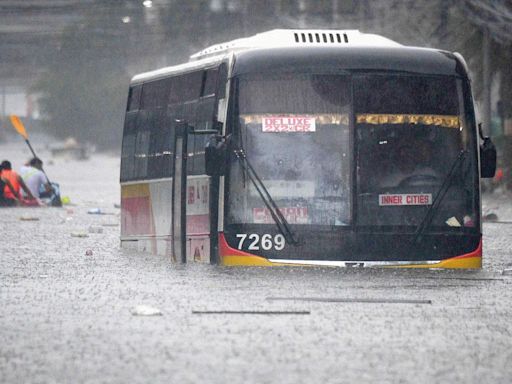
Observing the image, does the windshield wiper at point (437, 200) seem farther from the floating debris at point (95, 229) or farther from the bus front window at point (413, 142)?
the floating debris at point (95, 229)

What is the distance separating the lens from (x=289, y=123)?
16.9 metres

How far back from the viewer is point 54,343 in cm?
1004

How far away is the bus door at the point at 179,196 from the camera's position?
1803 centimetres

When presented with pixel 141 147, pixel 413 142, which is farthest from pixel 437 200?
pixel 141 147

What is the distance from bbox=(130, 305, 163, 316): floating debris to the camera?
1192 cm

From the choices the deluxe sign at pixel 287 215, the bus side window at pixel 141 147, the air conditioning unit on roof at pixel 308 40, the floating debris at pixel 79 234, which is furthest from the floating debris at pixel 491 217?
the deluxe sign at pixel 287 215

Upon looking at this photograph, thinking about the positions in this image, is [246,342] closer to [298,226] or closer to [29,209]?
[298,226]

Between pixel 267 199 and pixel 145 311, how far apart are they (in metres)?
4.92

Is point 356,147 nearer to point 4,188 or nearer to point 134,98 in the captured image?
point 134,98

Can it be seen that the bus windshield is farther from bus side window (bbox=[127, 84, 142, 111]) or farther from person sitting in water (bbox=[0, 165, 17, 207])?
person sitting in water (bbox=[0, 165, 17, 207])

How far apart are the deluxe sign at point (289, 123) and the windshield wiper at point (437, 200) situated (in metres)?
1.39

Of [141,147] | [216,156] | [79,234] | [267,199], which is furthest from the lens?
[79,234]

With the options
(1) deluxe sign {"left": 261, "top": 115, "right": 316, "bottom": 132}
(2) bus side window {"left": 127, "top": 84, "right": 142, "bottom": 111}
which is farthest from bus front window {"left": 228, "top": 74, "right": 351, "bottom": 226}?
(2) bus side window {"left": 127, "top": 84, "right": 142, "bottom": 111}

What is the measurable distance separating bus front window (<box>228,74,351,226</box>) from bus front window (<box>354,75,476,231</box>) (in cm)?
20
